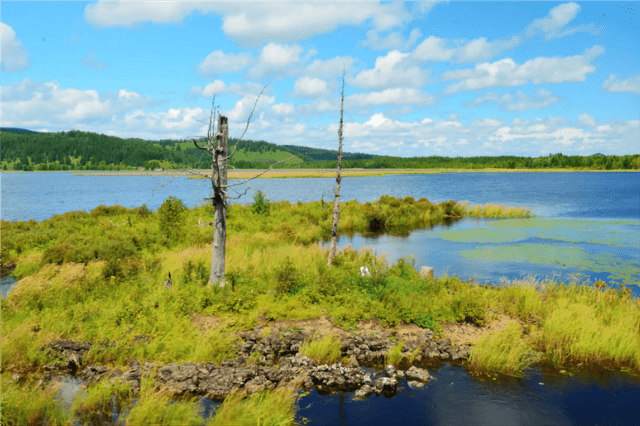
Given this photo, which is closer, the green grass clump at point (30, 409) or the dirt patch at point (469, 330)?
the green grass clump at point (30, 409)

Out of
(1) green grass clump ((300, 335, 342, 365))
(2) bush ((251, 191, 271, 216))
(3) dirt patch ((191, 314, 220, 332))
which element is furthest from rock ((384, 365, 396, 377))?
(2) bush ((251, 191, 271, 216))

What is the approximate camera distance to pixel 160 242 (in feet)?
77.7

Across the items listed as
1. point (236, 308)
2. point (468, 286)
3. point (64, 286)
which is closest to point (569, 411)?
point (468, 286)

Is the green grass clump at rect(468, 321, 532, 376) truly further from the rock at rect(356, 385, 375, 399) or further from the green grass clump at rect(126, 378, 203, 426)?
the green grass clump at rect(126, 378, 203, 426)

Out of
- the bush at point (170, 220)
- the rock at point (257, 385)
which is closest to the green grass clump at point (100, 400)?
the rock at point (257, 385)

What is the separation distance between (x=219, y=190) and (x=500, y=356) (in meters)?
10.5

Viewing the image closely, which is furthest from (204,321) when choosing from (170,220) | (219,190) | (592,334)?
(170,220)

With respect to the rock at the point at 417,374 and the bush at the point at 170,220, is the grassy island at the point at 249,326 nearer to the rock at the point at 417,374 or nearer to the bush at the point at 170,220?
the rock at the point at 417,374

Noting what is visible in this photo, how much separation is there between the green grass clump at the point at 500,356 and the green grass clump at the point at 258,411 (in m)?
5.64

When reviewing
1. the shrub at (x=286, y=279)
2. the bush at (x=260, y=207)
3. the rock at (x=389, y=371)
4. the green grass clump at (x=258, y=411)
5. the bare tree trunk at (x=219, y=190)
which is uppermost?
the bare tree trunk at (x=219, y=190)

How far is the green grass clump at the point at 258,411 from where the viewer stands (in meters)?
7.44

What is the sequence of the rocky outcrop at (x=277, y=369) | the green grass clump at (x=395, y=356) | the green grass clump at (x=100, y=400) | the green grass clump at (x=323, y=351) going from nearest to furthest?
1. the green grass clump at (x=100, y=400)
2. the rocky outcrop at (x=277, y=369)
3. the green grass clump at (x=323, y=351)
4. the green grass clump at (x=395, y=356)

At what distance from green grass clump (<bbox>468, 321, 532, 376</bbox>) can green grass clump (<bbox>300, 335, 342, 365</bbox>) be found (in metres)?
3.90

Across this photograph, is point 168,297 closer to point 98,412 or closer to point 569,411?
point 98,412
